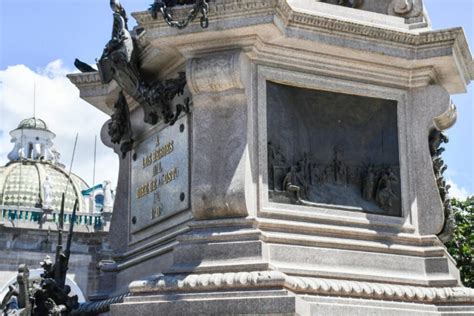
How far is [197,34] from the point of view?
29.2 ft

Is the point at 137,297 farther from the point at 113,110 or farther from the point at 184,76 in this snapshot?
the point at 113,110

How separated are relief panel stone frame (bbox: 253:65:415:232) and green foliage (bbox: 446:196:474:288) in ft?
22.0

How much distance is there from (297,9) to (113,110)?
270 centimetres

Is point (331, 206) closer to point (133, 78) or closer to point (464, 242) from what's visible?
point (133, 78)

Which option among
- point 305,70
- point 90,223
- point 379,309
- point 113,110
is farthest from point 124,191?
point 90,223

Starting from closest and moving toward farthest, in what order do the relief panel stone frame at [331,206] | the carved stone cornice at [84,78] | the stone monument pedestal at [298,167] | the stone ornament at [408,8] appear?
the stone monument pedestal at [298,167], the relief panel stone frame at [331,206], the stone ornament at [408,8], the carved stone cornice at [84,78]

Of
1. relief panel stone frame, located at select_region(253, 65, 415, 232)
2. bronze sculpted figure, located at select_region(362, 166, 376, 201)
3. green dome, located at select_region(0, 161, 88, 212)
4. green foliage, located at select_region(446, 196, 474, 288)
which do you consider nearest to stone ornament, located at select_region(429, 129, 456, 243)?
relief panel stone frame, located at select_region(253, 65, 415, 232)

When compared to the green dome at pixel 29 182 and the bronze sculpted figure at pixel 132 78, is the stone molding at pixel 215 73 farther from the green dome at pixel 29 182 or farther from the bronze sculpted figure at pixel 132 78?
the green dome at pixel 29 182

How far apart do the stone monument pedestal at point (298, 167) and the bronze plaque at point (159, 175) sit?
0.07ft

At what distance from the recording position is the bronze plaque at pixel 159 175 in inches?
368

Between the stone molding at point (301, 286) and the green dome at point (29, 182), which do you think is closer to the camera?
the stone molding at point (301, 286)

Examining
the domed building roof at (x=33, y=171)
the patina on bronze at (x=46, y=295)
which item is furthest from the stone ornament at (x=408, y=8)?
the domed building roof at (x=33, y=171)

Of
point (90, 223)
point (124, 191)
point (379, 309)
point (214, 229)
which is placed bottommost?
point (379, 309)

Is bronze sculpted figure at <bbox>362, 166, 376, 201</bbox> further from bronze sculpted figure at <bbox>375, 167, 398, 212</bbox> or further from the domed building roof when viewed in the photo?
the domed building roof
